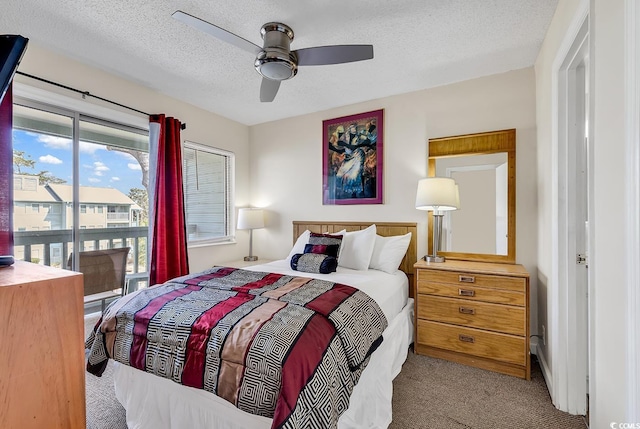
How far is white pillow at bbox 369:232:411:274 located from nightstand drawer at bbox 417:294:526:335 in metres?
0.41

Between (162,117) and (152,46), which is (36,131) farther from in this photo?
(152,46)

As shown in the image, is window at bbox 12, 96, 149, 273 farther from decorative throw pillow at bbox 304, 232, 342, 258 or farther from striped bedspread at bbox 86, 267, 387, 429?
decorative throw pillow at bbox 304, 232, 342, 258

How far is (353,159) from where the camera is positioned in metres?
3.49

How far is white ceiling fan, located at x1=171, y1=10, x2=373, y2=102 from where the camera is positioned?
1815 mm

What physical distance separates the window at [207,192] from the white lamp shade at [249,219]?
0.27 metres

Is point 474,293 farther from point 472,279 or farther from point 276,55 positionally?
point 276,55

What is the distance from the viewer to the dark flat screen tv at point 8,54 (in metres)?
0.65

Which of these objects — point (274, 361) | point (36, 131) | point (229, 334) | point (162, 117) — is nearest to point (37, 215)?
point (36, 131)

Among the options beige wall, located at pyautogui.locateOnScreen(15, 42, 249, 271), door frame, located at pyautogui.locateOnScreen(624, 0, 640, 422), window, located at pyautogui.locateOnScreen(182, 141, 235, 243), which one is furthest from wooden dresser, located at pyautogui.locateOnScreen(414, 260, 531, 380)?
window, located at pyautogui.locateOnScreen(182, 141, 235, 243)

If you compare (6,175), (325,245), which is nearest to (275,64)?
(325,245)

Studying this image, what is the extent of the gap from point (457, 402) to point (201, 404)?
163cm

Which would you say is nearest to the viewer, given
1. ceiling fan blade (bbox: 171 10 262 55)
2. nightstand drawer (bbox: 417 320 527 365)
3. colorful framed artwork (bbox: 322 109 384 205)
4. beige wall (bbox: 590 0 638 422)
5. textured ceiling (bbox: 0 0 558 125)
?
beige wall (bbox: 590 0 638 422)

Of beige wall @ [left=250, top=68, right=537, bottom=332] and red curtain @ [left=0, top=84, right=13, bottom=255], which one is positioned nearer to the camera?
red curtain @ [left=0, top=84, right=13, bottom=255]

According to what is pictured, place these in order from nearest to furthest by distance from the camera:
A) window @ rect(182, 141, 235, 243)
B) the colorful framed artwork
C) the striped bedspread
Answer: the striped bedspread → the colorful framed artwork → window @ rect(182, 141, 235, 243)
